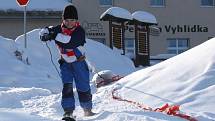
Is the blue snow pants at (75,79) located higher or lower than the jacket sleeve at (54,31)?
lower

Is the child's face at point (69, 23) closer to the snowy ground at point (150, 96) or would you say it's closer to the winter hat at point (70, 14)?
the winter hat at point (70, 14)

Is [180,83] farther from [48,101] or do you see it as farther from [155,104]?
[48,101]

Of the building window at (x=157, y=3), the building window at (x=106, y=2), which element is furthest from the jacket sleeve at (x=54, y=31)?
the building window at (x=157, y=3)

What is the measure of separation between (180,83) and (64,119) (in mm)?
1875

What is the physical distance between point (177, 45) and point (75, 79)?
24.1 meters

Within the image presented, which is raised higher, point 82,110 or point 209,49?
point 209,49

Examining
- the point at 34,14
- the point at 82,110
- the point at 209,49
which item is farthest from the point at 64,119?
the point at 34,14

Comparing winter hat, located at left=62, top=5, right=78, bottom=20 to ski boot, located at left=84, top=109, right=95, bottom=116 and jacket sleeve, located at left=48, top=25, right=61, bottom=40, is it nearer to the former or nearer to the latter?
jacket sleeve, located at left=48, top=25, right=61, bottom=40

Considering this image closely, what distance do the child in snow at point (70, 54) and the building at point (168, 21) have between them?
2177 centimetres

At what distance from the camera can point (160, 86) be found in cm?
728

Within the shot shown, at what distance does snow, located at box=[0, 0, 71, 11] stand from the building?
1.98m

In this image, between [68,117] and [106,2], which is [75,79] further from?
[106,2]

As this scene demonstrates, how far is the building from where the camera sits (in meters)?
28.6

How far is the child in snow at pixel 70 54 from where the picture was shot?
6355 millimetres
